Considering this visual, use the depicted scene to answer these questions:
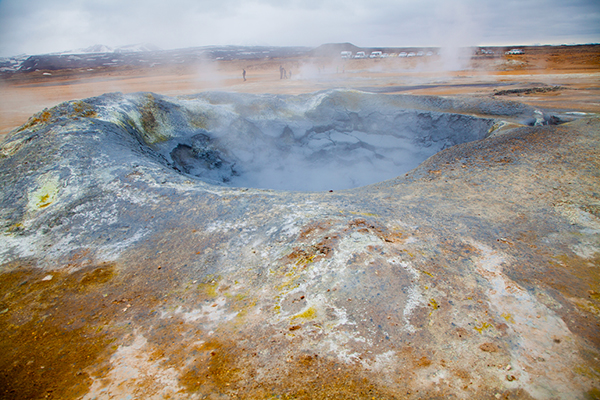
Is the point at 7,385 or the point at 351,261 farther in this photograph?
the point at 351,261

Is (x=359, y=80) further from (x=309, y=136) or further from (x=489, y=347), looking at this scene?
(x=489, y=347)

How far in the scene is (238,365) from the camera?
7.01 ft

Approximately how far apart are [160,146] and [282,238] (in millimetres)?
4855

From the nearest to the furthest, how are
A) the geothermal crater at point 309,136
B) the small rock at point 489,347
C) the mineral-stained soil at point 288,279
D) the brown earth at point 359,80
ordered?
the mineral-stained soil at point 288,279 → the small rock at point 489,347 → the geothermal crater at point 309,136 → the brown earth at point 359,80

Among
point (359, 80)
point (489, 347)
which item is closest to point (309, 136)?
point (489, 347)

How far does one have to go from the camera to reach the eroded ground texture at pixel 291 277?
6.83 ft

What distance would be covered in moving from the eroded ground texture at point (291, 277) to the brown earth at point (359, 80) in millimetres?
8596

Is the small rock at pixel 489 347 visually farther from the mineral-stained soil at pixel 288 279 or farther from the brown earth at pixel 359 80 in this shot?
the brown earth at pixel 359 80

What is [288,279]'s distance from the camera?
2857mm

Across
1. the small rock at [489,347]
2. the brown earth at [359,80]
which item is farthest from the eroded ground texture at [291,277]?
the brown earth at [359,80]

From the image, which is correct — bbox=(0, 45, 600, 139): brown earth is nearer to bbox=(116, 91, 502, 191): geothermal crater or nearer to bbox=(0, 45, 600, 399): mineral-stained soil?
bbox=(116, 91, 502, 191): geothermal crater

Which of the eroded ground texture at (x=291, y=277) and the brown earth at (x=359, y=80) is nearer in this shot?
the eroded ground texture at (x=291, y=277)

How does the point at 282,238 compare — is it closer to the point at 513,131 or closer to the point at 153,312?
the point at 153,312

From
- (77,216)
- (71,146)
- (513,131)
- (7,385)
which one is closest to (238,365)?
(7,385)
